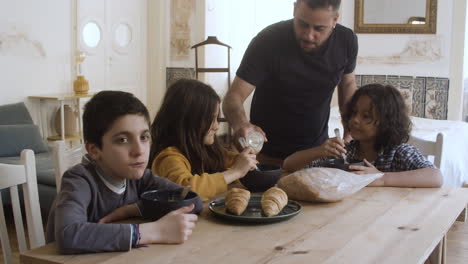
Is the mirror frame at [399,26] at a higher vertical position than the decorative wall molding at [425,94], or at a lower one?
higher

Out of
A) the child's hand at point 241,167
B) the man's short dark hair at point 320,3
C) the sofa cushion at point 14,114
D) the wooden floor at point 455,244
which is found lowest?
the wooden floor at point 455,244

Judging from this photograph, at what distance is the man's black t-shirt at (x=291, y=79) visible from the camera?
7.29 ft

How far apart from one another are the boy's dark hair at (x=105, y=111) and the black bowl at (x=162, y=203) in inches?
6.9

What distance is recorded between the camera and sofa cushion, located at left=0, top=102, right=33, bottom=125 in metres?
4.41

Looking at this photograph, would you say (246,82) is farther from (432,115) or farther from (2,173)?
(432,115)

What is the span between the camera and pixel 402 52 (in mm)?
4641

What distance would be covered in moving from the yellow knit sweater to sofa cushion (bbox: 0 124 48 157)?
9.24ft

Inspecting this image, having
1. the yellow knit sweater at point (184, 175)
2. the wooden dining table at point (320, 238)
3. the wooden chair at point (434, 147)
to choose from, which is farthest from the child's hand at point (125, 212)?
the wooden chair at point (434, 147)

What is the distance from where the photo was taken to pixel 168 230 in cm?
117

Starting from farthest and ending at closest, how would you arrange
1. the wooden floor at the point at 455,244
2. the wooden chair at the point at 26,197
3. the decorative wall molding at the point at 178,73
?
the decorative wall molding at the point at 178,73 → the wooden floor at the point at 455,244 → the wooden chair at the point at 26,197

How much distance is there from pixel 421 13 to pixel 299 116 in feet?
8.79

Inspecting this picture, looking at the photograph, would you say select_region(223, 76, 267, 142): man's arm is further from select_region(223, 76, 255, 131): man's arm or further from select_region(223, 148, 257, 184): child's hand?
select_region(223, 148, 257, 184): child's hand

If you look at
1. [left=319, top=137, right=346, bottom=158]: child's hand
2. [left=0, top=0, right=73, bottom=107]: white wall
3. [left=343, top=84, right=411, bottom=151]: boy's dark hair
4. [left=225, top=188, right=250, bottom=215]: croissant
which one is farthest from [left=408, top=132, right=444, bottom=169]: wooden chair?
[left=0, top=0, right=73, bottom=107]: white wall

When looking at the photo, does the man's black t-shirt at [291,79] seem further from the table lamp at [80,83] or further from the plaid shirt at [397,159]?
the table lamp at [80,83]
